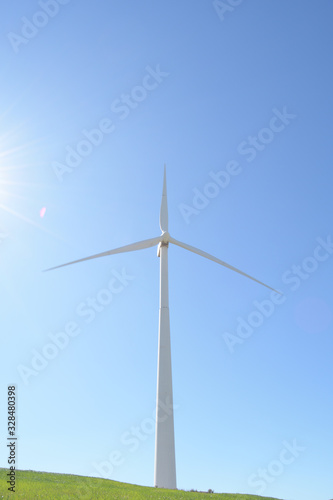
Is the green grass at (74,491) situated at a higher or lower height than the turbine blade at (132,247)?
lower

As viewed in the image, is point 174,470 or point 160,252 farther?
point 160,252

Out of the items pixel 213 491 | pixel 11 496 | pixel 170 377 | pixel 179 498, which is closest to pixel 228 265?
pixel 170 377

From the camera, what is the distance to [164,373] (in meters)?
40.3

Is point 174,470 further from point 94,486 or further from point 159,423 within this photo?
point 94,486

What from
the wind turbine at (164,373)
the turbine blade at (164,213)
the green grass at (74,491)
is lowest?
the green grass at (74,491)

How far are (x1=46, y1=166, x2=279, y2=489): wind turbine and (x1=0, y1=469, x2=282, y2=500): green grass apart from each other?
26.0ft

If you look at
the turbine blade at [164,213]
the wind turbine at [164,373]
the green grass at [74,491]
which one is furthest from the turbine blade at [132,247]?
the green grass at [74,491]

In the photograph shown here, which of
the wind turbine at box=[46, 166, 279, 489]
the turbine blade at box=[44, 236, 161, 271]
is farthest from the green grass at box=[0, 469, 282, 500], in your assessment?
the turbine blade at box=[44, 236, 161, 271]

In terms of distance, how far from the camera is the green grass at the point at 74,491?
21.8 metres

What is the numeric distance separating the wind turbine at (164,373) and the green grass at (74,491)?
26.0ft

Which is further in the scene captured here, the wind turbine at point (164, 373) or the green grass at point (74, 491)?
the wind turbine at point (164, 373)

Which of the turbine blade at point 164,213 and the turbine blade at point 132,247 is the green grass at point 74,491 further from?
the turbine blade at point 164,213

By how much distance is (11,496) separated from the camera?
20875 millimetres

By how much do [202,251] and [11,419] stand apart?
3078 centimetres
